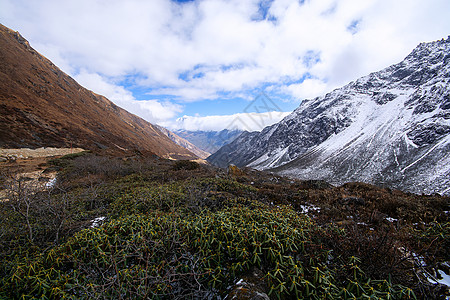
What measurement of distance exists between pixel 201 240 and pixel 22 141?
4711cm

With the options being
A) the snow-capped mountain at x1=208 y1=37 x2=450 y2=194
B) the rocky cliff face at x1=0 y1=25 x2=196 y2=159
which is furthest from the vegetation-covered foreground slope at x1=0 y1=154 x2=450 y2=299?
the snow-capped mountain at x1=208 y1=37 x2=450 y2=194

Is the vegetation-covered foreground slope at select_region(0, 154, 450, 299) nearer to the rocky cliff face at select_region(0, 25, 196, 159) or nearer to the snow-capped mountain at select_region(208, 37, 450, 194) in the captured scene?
the rocky cliff face at select_region(0, 25, 196, 159)

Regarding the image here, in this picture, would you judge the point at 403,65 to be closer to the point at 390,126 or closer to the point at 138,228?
the point at 390,126

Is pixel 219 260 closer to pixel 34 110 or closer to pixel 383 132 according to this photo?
pixel 34 110

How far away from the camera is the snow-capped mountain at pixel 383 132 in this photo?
46531 millimetres

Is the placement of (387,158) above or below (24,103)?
below

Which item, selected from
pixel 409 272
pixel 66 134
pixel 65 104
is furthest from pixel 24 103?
pixel 409 272

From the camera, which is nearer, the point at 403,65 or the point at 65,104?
the point at 65,104

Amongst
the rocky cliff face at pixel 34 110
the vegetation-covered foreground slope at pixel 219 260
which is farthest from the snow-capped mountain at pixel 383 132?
the rocky cliff face at pixel 34 110

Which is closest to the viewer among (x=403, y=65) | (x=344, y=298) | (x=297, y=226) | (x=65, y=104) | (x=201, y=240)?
(x=344, y=298)

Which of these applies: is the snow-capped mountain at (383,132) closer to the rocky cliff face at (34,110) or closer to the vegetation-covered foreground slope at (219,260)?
the vegetation-covered foreground slope at (219,260)

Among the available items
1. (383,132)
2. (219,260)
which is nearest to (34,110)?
(219,260)

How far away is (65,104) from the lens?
221 feet

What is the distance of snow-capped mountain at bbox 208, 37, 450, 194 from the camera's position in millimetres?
46531
